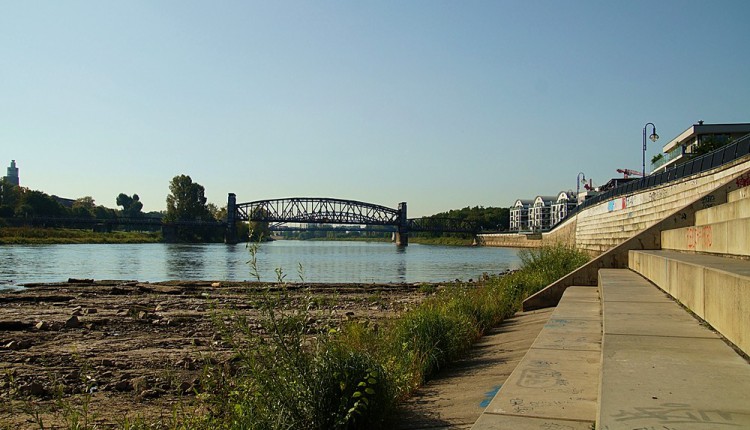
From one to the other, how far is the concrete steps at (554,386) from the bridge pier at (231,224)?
473 feet

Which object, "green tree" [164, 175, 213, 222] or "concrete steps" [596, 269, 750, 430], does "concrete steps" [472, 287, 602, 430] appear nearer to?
"concrete steps" [596, 269, 750, 430]

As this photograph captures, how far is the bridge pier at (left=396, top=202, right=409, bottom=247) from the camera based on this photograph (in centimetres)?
16314

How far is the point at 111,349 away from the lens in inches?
491

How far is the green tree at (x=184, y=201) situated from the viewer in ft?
484

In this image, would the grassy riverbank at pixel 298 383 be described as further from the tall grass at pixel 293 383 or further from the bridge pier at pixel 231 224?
the bridge pier at pixel 231 224

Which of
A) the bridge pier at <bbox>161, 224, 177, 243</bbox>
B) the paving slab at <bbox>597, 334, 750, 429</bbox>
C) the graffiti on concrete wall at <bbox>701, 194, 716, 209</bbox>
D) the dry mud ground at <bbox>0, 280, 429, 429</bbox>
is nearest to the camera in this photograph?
the paving slab at <bbox>597, 334, 750, 429</bbox>

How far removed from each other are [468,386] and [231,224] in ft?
482

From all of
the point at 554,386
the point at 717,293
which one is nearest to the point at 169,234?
the point at 554,386

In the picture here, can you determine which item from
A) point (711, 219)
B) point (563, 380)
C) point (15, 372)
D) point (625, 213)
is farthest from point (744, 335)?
point (625, 213)

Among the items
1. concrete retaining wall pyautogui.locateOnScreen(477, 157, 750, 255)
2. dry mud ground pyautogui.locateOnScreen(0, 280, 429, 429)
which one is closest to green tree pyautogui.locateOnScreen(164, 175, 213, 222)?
concrete retaining wall pyautogui.locateOnScreen(477, 157, 750, 255)

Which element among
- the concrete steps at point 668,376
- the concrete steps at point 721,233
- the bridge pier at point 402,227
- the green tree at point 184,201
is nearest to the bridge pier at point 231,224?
the green tree at point 184,201

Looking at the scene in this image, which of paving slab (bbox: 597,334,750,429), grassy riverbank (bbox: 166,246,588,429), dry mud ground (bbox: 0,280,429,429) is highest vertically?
paving slab (bbox: 597,334,750,429)

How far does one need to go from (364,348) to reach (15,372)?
628 centimetres

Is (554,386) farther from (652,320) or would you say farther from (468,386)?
(468,386)
